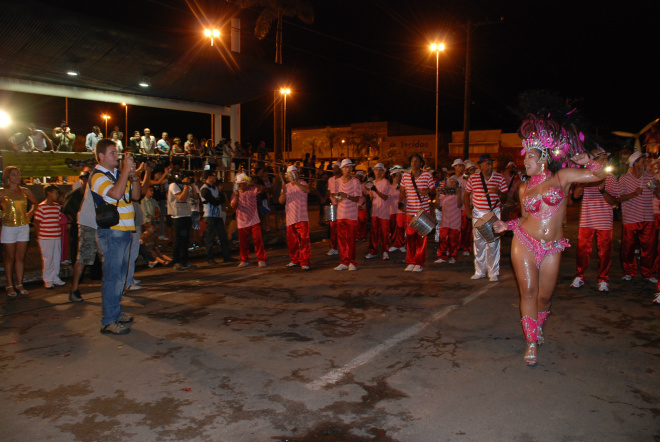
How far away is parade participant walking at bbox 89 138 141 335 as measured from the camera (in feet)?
17.9

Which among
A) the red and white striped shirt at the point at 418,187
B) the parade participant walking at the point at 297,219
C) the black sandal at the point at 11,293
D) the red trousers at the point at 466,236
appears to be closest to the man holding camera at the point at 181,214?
the parade participant walking at the point at 297,219

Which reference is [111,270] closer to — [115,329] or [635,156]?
[115,329]

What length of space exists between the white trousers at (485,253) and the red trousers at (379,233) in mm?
2696

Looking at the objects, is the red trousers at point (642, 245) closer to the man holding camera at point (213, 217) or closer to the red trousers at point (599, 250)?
the red trousers at point (599, 250)

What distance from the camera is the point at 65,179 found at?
15133mm

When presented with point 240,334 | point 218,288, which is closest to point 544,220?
point 240,334

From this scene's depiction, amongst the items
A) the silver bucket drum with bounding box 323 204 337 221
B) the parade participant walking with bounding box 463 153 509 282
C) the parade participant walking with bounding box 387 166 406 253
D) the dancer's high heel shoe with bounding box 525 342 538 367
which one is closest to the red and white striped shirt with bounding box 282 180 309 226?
the silver bucket drum with bounding box 323 204 337 221

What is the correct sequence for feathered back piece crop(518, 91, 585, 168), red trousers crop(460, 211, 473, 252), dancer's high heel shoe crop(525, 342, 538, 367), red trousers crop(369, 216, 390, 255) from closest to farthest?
dancer's high heel shoe crop(525, 342, 538, 367) → feathered back piece crop(518, 91, 585, 168) → red trousers crop(369, 216, 390, 255) → red trousers crop(460, 211, 473, 252)

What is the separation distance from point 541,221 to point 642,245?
4445mm

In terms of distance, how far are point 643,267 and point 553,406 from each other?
557 cm

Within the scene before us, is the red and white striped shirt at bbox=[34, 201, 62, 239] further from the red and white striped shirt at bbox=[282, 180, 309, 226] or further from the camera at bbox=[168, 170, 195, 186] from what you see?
the red and white striped shirt at bbox=[282, 180, 309, 226]

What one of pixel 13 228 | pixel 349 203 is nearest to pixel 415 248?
pixel 349 203

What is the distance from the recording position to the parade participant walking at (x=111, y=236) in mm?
5469

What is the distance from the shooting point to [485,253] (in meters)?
8.30
